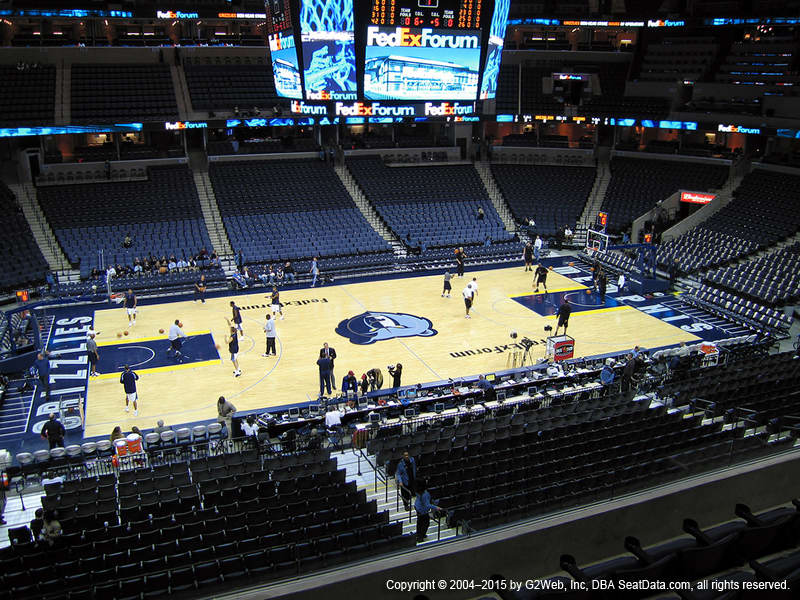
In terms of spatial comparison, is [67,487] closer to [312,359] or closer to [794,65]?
[312,359]

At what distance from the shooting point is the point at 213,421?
18.1 meters

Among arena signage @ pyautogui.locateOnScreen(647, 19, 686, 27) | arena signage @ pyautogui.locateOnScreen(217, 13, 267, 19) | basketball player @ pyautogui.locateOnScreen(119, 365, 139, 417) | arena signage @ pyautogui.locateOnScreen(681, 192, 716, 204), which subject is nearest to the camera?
basketball player @ pyautogui.locateOnScreen(119, 365, 139, 417)

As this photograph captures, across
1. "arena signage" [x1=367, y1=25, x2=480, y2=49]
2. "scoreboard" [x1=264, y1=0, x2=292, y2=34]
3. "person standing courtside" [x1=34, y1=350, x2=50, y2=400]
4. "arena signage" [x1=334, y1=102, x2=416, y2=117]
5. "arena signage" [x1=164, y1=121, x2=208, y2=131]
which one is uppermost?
"scoreboard" [x1=264, y1=0, x2=292, y2=34]

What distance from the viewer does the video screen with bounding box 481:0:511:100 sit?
84.0 feet

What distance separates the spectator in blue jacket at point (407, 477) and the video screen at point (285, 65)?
55.5 feet

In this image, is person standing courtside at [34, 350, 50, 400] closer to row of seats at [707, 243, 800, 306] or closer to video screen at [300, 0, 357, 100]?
video screen at [300, 0, 357, 100]

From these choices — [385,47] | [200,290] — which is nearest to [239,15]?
[385,47]

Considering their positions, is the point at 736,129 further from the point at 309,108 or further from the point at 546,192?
the point at 309,108

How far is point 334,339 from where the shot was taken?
2388 cm

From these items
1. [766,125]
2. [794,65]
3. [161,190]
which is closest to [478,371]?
[161,190]

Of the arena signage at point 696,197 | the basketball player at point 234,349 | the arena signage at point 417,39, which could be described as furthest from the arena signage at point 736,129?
the basketball player at point 234,349

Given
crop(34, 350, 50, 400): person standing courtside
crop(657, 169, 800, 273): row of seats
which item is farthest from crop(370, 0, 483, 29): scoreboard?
crop(34, 350, 50, 400): person standing courtside

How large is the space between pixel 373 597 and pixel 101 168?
36.1m

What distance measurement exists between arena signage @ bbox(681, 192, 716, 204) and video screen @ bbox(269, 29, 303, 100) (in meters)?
23.7
